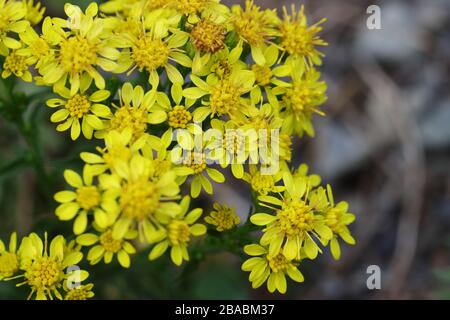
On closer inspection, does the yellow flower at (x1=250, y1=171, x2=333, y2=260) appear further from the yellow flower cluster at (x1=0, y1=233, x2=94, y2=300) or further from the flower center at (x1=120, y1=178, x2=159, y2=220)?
the yellow flower cluster at (x1=0, y1=233, x2=94, y2=300)

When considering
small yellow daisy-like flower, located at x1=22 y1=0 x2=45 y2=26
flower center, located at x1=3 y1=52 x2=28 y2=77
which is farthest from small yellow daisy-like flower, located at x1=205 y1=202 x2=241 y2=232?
A: small yellow daisy-like flower, located at x1=22 y1=0 x2=45 y2=26

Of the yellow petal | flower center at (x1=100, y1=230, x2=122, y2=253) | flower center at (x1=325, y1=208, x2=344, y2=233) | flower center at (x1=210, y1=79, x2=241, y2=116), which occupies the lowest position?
the yellow petal

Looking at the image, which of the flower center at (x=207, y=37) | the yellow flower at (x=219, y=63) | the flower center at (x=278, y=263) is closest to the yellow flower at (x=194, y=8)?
the flower center at (x=207, y=37)

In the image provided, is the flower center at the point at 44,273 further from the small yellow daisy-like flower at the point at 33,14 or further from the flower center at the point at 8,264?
the small yellow daisy-like flower at the point at 33,14

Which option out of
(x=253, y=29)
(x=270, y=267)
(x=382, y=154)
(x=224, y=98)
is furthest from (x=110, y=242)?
(x=382, y=154)

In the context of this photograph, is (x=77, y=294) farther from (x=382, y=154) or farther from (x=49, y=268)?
(x=382, y=154)

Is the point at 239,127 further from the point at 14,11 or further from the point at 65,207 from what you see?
the point at 14,11

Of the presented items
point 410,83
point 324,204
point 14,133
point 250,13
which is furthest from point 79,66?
point 410,83
